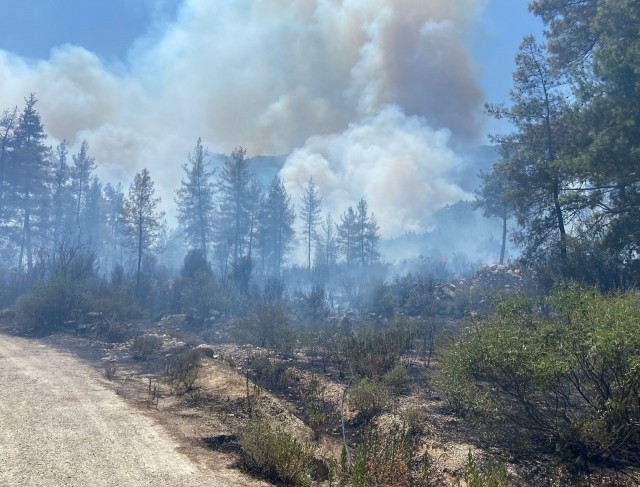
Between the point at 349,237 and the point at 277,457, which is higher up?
the point at 349,237

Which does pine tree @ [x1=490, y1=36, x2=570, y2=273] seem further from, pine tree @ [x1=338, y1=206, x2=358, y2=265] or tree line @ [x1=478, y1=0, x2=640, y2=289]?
pine tree @ [x1=338, y1=206, x2=358, y2=265]

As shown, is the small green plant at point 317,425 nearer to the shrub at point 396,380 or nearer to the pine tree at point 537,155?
the shrub at point 396,380

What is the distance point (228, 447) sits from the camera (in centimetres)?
856

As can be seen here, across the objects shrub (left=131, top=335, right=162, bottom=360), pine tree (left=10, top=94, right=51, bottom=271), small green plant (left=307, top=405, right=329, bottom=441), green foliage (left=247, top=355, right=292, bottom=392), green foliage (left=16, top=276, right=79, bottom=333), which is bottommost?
small green plant (left=307, top=405, right=329, bottom=441)

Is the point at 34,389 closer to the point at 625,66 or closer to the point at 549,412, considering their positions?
the point at 549,412

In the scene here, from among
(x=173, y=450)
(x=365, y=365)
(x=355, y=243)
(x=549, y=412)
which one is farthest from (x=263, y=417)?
(x=355, y=243)

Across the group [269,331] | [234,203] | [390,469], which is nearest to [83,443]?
[390,469]

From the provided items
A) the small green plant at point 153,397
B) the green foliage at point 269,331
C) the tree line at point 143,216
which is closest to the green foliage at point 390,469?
the small green plant at point 153,397

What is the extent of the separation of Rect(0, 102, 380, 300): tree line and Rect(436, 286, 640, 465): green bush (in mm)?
31491

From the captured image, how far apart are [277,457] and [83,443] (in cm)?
349

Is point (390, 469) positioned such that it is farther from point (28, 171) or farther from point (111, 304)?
point (28, 171)

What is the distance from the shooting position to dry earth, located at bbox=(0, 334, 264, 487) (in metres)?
6.45

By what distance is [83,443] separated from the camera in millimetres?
7723

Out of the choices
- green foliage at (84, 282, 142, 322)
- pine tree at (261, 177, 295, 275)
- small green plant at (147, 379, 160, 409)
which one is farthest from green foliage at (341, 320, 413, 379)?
pine tree at (261, 177, 295, 275)
